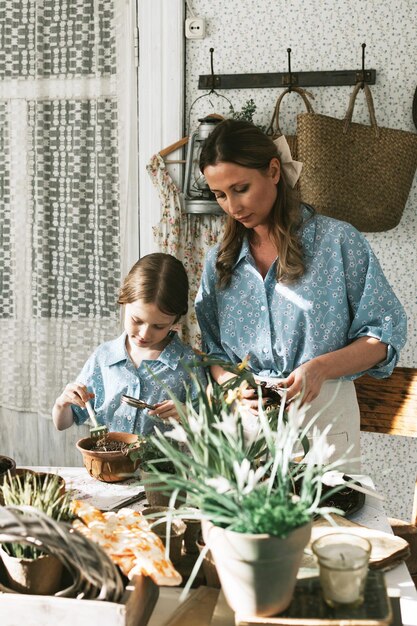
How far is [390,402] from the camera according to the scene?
228cm

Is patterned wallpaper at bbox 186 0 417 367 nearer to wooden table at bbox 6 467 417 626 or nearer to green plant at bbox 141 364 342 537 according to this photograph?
wooden table at bbox 6 467 417 626

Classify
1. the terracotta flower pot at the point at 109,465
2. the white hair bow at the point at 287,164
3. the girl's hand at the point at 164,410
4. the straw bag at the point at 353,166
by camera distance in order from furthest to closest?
the straw bag at the point at 353,166, the white hair bow at the point at 287,164, the girl's hand at the point at 164,410, the terracotta flower pot at the point at 109,465

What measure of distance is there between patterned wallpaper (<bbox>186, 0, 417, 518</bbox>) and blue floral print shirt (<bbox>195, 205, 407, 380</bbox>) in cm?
105

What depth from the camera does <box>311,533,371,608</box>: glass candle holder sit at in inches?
39.7

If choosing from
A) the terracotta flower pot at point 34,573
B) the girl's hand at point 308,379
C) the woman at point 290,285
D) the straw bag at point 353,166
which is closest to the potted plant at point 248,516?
the terracotta flower pot at point 34,573

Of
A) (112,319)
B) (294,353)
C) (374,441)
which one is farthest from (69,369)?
(294,353)

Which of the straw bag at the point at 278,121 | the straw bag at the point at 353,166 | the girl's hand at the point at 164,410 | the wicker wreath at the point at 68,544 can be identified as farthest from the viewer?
the straw bag at the point at 278,121

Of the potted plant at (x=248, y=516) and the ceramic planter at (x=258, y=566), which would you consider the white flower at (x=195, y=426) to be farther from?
the ceramic planter at (x=258, y=566)

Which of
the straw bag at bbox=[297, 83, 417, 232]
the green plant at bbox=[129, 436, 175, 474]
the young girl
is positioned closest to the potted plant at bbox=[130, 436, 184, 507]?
the green plant at bbox=[129, 436, 175, 474]

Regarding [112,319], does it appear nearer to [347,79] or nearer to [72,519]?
[347,79]

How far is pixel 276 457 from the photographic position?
1.11m

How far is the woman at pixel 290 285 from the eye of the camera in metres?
2.01

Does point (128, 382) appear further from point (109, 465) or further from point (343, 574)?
point (343, 574)

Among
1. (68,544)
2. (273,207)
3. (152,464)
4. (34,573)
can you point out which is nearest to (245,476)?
(68,544)
